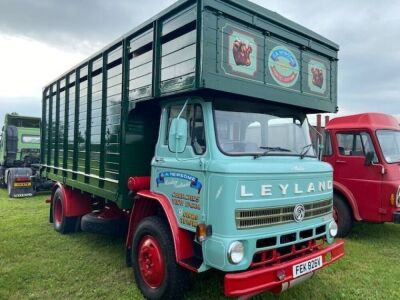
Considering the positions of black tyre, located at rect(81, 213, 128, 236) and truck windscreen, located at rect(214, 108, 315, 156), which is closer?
truck windscreen, located at rect(214, 108, 315, 156)

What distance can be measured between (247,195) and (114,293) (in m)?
2.17

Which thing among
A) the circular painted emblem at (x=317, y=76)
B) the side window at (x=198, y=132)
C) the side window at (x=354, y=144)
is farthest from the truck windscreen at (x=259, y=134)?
the side window at (x=354, y=144)

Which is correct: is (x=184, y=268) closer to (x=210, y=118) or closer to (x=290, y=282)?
(x=290, y=282)

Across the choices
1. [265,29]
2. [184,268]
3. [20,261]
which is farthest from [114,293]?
[265,29]

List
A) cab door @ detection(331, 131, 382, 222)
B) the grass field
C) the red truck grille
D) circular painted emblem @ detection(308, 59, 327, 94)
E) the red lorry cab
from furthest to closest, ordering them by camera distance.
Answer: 1. cab door @ detection(331, 131, 382, 222)
2. the red lorry cab
3. circular painted emblem @ detection(308, 59, 327, 94)
4. the grass field
5. the red truck grille

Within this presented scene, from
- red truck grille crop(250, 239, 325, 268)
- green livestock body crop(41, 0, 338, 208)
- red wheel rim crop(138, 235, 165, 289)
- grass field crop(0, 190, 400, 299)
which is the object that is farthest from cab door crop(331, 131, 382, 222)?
red wheel rim crop(138, 235, 165, 289)

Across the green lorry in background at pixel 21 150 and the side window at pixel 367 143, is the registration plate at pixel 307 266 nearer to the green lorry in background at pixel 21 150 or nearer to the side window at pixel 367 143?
the side window at pixel 367 143

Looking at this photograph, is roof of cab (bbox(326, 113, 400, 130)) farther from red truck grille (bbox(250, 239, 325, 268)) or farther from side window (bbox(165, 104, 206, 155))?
side window (bbox(165, 104, 206, 155))

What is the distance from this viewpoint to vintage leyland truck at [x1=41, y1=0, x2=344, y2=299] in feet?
10.5

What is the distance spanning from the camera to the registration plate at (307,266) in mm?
3315

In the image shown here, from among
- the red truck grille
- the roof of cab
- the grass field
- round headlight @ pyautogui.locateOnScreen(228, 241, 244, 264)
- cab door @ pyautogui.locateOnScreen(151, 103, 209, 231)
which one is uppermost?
the roof of cab

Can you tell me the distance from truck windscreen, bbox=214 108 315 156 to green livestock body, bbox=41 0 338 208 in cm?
23

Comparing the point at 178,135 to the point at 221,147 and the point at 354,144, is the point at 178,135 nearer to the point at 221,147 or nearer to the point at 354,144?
the point at 221,147

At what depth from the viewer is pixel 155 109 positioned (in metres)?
4.59
